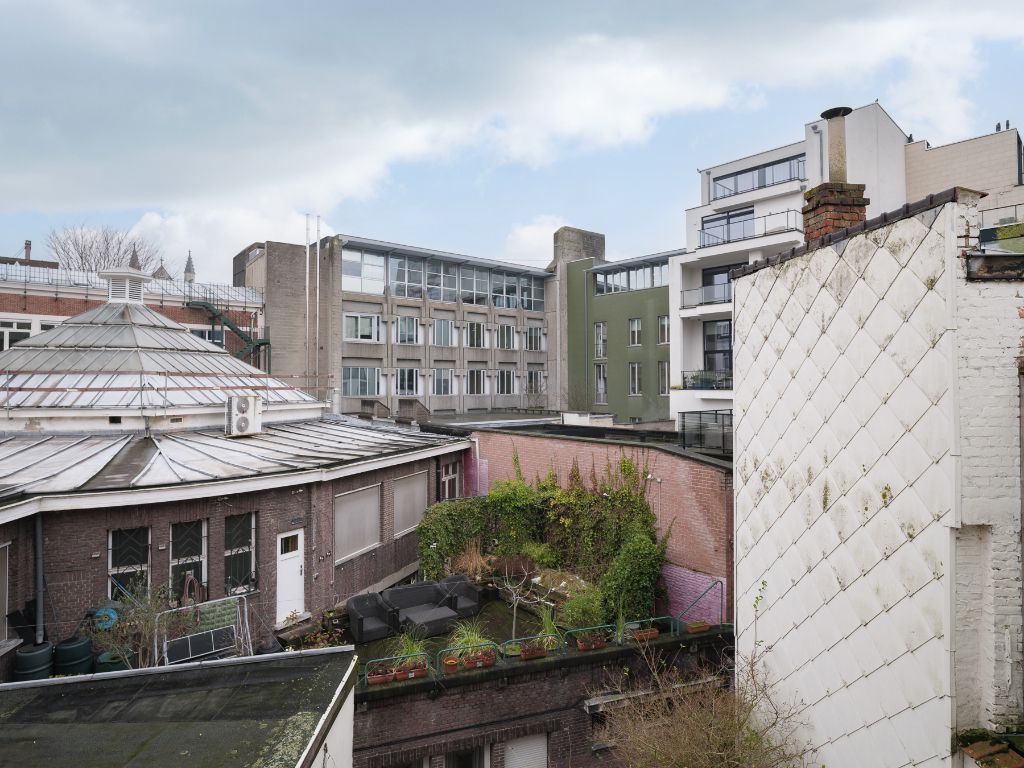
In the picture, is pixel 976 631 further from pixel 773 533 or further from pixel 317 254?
pixel 317 254

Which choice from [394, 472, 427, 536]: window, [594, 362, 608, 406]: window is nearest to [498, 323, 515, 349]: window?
[594, 362, 608, 406]: window

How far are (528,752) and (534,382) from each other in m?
36.0

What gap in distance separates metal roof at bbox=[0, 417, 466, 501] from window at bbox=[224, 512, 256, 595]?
1.04 m

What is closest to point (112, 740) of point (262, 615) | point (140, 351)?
point (262, 615)

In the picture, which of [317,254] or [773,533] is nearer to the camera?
[773,533]

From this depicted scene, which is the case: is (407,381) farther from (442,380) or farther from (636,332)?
(636,332)

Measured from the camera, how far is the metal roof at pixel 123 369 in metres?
17.0

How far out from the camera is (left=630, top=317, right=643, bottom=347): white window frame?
40.4 meters

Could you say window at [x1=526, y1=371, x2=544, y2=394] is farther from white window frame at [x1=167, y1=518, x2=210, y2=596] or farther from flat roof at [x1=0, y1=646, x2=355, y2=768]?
flat roof at [x1=0, y1=646, x2=355, y2=768]

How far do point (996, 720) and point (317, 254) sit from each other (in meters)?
35.0

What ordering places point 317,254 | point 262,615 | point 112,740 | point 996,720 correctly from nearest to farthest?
point 112,740
point 996,720
point 262,615
point 317,254

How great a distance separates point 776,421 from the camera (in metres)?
9.66

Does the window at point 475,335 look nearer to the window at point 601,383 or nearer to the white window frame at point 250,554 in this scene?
the window at point 601,383

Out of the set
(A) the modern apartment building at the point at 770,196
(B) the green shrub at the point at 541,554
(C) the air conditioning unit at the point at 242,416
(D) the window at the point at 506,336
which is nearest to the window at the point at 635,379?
(A) the modern apartment building at the point at 770,196
